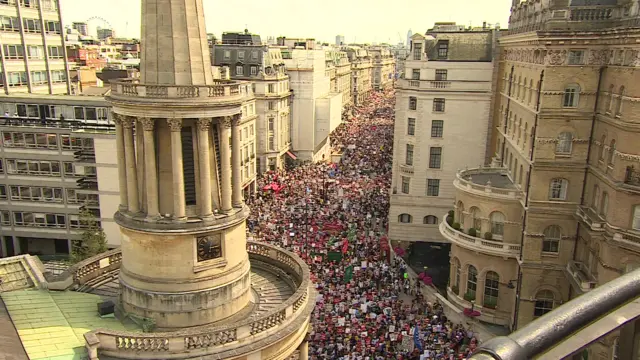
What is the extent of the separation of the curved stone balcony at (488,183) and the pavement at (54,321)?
33.1 meters

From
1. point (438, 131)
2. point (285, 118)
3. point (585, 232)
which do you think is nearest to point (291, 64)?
point (285, 118)

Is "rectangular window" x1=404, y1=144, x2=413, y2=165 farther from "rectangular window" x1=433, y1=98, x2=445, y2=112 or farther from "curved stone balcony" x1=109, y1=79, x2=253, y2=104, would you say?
"curved stone balcony" x1=109, y1=79, x2=253, y2=104

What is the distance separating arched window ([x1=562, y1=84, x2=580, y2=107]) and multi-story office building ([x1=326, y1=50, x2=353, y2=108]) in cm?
10081

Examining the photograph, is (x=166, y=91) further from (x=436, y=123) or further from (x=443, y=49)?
(x=443, y=49)

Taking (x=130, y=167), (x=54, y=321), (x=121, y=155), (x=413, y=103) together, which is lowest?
(x=54, y=321)

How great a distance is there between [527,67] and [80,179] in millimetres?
42564

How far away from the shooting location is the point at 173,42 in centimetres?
2098

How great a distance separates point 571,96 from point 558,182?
21.4ft

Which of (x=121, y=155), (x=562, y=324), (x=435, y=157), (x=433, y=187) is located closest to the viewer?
(x=562, y=324)

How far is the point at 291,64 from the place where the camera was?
106250 millimetres

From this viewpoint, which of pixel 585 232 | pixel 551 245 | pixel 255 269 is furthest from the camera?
pixel 551 245

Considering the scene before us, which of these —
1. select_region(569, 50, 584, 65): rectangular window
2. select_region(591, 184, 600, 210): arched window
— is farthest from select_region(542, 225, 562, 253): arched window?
select_region(569, 50, 584, 65): rectangular window

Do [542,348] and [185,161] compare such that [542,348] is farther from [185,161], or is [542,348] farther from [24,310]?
[24,310]

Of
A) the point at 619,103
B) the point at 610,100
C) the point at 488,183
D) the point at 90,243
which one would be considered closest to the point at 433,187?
the point at 488,183
